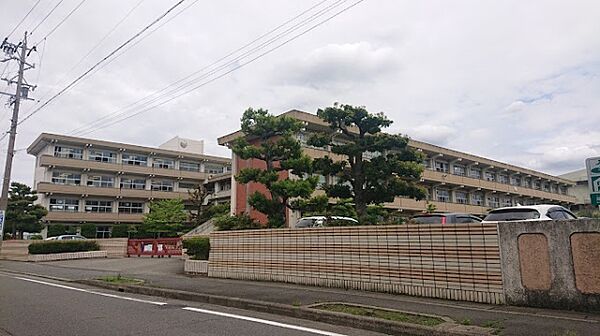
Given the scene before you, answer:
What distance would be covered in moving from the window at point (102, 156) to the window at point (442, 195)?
31.6 metres

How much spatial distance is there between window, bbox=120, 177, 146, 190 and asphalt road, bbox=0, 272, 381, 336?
36658 mm

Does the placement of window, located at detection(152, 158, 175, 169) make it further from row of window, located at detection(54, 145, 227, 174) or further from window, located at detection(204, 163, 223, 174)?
window, located at detection(204, 163, 223, 174)

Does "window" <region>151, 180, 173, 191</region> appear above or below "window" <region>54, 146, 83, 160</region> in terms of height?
below

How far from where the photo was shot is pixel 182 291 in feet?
34.5

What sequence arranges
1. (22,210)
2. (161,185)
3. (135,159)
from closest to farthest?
(22,210) → (135,159) → (161,185)

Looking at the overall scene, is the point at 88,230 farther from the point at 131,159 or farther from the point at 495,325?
the point at 495,325

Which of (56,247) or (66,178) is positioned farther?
(66,178)

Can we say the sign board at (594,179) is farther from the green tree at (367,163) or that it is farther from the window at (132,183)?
the window at (132,183)

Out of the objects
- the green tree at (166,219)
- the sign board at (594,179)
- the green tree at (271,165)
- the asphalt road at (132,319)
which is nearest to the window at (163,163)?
the green tree at (166,219)

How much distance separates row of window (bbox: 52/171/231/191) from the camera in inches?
1656

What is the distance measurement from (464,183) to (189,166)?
29525 millimetres

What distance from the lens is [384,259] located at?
9.29 m

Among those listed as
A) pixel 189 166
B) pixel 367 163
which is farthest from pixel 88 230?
pixel 367 163

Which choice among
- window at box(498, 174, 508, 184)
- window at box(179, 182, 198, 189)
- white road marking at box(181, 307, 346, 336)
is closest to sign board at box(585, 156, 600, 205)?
white road marking at box(181, 307, 346, 336)
